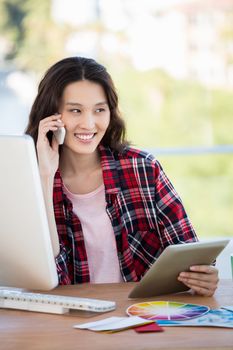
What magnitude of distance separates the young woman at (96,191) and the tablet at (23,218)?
1.24 feet

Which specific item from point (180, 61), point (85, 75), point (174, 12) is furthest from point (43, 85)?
point (180, 61)

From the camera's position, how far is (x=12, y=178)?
2.01 meters

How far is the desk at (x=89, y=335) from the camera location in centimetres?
172

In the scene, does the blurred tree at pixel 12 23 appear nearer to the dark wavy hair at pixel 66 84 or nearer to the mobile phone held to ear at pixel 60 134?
the dark wavy hair at pixel 66 84

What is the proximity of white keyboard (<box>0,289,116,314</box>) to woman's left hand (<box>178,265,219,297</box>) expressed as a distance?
20cm

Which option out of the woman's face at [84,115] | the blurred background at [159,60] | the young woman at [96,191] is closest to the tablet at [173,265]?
the young woman at [96,191]

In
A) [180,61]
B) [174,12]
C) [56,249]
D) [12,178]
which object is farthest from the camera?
[180,61]

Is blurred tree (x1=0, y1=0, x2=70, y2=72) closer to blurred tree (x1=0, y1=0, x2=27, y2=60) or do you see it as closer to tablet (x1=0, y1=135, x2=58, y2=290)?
blurred tree (x1=0, y1=0, x2=27, y2=60)

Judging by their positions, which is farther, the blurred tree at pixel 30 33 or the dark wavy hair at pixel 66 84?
the blurred tree at pixel 30 33

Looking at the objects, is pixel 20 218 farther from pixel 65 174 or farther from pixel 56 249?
pixel 65 174

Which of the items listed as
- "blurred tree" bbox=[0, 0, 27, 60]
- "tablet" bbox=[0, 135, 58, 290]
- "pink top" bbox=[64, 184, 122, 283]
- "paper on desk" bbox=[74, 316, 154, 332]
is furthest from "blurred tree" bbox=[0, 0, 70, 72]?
"paper on desk" bbox=[74, 316, 154, 332]

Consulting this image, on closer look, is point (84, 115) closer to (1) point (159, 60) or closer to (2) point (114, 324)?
(2) point (114, 324)

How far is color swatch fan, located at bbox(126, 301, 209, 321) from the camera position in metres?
1.90

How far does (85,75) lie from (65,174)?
0.32 m
